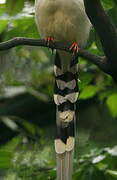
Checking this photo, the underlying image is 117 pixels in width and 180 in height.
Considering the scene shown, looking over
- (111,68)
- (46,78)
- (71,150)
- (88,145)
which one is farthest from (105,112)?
(111,68)

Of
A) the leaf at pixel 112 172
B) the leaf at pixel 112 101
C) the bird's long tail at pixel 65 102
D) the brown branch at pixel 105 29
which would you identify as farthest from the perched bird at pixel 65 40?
the brown branch at pixel 105 29

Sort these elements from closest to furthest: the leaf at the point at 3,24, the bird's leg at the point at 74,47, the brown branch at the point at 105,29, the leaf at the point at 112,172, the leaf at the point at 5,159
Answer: the brown branch at the point at 105,29 → the bird's leg at the point at 74,47 → the leaf at the point at 112,172 → the leaf at the point at 5,159 → the leaf at the point at 3,24

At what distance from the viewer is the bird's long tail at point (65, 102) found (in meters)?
2.23

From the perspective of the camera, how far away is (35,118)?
3668mm

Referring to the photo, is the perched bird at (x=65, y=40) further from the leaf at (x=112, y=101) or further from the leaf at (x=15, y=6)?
the leaf at (x=112, y=101)

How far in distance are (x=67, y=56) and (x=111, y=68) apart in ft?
2.26

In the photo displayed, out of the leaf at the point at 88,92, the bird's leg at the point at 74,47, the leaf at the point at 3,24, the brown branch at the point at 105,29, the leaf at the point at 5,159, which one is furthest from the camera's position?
the leaf at the point at 88,92

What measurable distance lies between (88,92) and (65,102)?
1.10ft

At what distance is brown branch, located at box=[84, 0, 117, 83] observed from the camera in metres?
1.65

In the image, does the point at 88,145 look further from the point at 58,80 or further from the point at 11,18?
the point at 11,18

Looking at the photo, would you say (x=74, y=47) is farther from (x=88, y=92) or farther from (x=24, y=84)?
(x=24, y=84)

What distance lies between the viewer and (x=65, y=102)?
7.66 ft

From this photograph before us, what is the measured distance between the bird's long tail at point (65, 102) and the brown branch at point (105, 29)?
0.55 metres

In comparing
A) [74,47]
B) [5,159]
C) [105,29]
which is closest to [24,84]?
[5,159]
